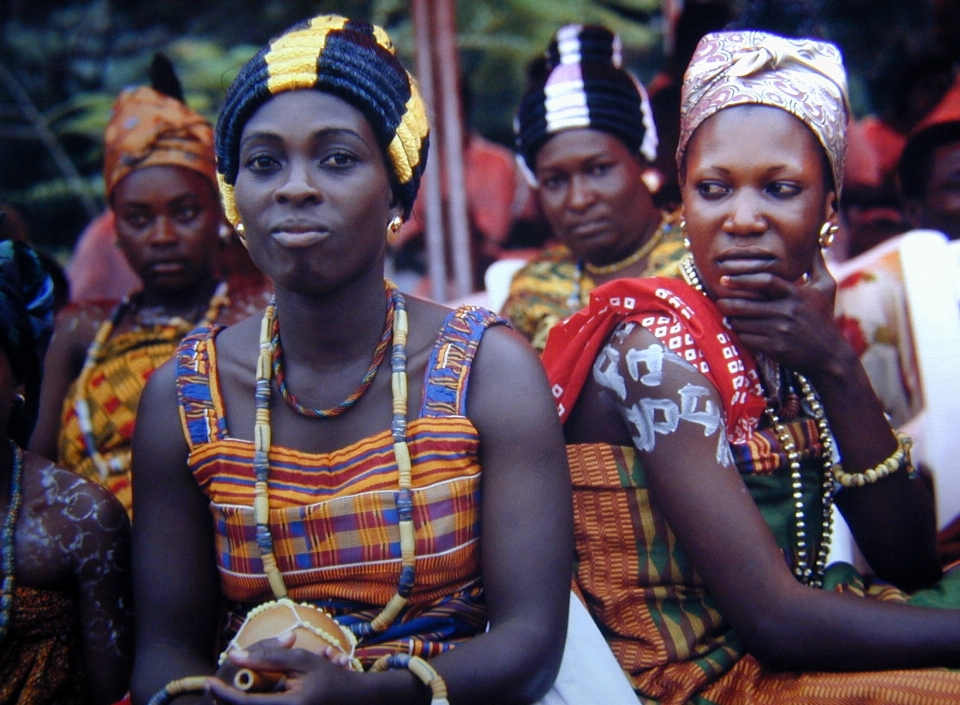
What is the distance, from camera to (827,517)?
228 cm

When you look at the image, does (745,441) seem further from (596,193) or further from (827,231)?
(596,193)

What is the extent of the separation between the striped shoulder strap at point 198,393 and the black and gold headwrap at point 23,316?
17.1 inches

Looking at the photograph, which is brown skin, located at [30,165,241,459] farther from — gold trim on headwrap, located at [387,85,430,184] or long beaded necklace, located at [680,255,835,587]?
long beaded necklace, located at [680,255,835,587]

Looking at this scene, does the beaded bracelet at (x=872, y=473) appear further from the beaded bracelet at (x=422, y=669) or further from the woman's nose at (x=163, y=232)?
the woman's nose at (x=163, y=232)

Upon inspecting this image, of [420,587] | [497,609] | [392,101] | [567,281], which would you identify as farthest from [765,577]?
[567,281]

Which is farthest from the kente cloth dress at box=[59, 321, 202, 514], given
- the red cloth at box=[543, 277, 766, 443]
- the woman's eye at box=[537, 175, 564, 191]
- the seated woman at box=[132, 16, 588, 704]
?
the red cloth at box=[543, 277, 766, 443]

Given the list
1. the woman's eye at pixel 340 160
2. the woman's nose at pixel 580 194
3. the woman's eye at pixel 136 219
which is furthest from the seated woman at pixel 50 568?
the woman's nose at pixel 580 194

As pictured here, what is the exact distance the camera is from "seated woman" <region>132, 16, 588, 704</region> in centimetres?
193

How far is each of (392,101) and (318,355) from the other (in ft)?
1.87

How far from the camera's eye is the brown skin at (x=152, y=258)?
3.52 metres

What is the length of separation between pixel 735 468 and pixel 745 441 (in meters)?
0.11

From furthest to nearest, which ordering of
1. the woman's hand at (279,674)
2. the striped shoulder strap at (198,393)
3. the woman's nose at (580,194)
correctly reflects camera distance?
the woman's nose at (580,194) < the striped shoulder strap at (198,393) < the woman's hand at (279,674)

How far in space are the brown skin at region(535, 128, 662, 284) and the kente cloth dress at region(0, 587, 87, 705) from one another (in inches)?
88.3

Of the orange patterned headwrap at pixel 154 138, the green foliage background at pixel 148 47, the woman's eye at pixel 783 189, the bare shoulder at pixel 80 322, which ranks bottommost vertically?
the bare shoulder at pixel 80 322
